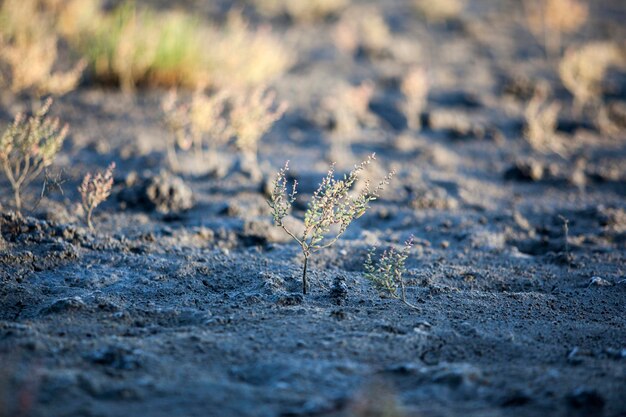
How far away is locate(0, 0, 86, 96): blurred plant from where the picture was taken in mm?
4805

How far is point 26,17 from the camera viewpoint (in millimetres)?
5984

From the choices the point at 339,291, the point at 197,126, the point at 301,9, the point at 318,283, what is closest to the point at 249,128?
the point at 197,126

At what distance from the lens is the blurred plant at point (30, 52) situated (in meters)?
4.80

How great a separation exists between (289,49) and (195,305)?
5.29 metres

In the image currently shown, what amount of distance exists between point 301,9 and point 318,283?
6.30 metres

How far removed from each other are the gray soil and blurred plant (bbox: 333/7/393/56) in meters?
1.61

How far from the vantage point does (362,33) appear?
27.3 ft

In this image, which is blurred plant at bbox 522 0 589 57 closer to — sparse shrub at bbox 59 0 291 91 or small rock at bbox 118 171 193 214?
sparse shrub at bbox 59 0 291 91

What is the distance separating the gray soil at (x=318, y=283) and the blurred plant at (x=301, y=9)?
8.91ft

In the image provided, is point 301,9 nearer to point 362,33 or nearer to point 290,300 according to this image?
point 362,33

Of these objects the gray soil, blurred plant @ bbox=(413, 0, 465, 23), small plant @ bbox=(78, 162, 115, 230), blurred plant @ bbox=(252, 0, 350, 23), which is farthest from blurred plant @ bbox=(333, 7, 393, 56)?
small plant @ bbox=(78, 162, 115, 230)

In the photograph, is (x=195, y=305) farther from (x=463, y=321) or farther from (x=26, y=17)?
(x=26, y=17)

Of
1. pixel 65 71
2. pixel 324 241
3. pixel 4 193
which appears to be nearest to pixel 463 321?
pixel 324 241

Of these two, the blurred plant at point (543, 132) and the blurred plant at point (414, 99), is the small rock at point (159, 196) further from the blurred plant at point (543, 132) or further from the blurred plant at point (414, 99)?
the blurred plant at point (543, 132)
